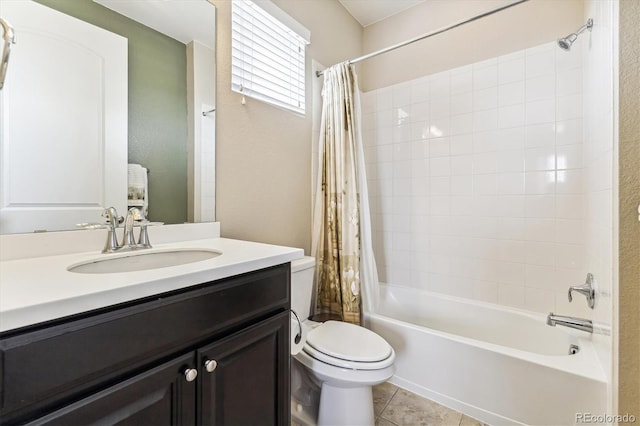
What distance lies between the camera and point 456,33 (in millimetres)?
2055

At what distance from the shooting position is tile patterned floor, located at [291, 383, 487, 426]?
1.42 m

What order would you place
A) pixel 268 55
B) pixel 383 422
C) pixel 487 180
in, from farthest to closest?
pixel 487 180 < pixel 268 55 < pixel 383 422

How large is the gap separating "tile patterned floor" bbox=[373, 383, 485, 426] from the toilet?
0.21m

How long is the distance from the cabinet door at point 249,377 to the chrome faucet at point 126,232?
1.76 ft

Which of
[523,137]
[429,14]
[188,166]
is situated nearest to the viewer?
[188,166]

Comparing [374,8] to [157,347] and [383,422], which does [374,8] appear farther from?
[383,422]

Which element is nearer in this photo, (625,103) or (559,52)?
(625,103)

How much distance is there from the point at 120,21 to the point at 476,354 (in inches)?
84.3

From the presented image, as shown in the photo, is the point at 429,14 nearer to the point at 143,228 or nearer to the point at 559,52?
the point at 559,52

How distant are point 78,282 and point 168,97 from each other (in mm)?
895

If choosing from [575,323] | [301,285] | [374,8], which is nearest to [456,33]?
[374,8]

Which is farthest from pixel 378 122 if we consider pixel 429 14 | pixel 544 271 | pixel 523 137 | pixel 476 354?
pixel 476 354

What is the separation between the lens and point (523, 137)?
1800 millimetres

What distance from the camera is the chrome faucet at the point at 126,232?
0.96 metres
